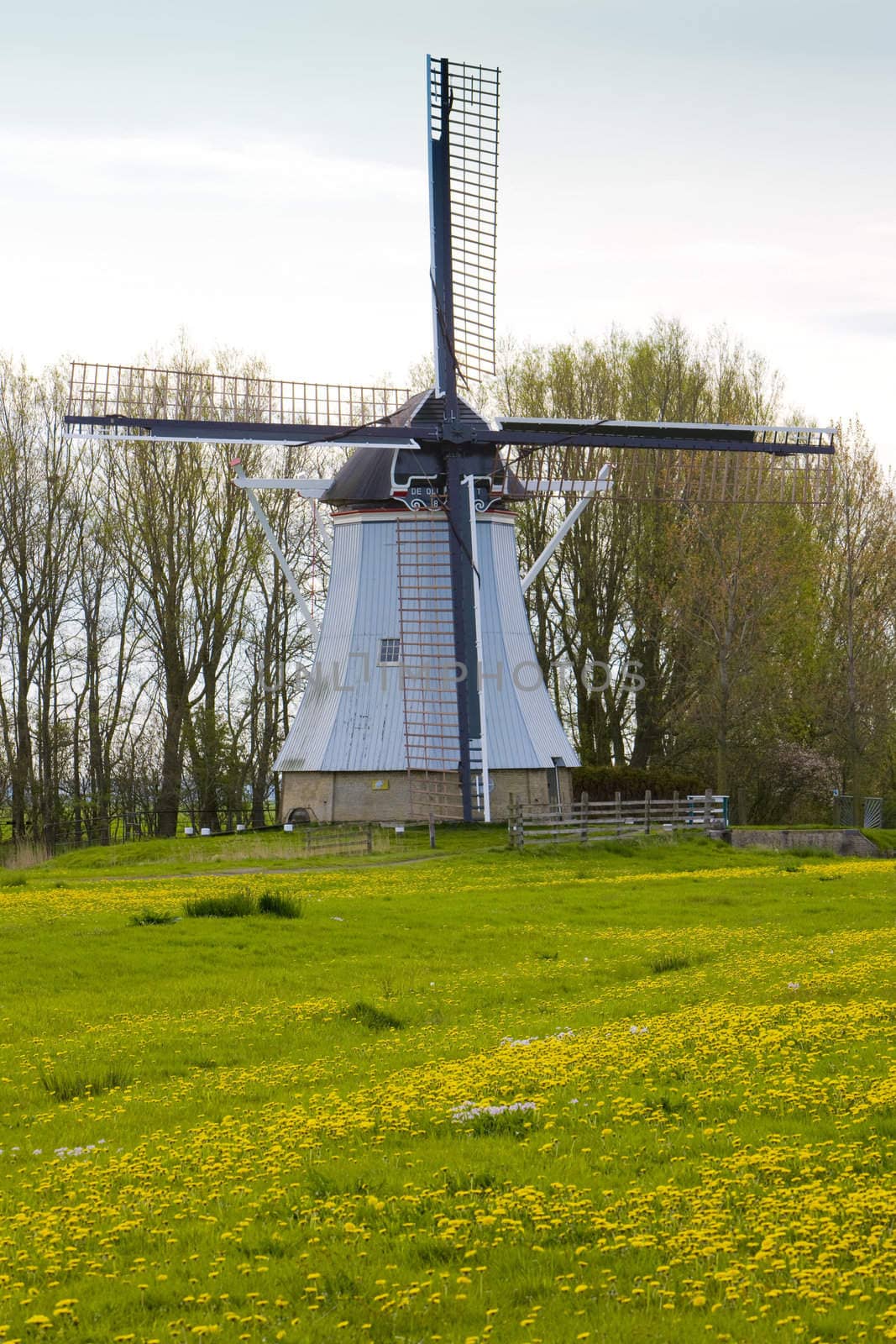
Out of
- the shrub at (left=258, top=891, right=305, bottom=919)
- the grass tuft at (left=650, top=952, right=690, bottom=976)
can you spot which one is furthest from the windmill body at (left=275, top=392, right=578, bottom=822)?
the grass tuft at (left=650, top=952, right=690, bottom=976)

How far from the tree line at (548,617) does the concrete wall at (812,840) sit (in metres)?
7.76

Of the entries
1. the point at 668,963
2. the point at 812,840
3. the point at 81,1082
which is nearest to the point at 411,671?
the point at 812,840

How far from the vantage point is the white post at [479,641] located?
43.3m

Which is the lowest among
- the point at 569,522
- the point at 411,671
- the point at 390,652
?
the point at 411,671

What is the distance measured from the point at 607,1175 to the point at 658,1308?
2.28 meters

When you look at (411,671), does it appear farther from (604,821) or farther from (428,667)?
(604,821)

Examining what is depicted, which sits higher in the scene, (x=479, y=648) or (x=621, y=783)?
(x=479, y=648)

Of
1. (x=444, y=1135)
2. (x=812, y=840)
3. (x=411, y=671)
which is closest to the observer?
(x=444, y=1135)

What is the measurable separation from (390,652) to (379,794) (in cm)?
430

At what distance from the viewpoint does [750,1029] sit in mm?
13844

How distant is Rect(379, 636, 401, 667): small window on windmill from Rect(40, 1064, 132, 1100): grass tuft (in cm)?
3225

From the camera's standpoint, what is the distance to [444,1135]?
1066 centimetres

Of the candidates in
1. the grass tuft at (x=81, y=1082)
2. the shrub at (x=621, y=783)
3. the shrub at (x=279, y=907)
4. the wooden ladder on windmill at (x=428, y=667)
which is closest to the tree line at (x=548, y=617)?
the shrub at (x=621, y=783)

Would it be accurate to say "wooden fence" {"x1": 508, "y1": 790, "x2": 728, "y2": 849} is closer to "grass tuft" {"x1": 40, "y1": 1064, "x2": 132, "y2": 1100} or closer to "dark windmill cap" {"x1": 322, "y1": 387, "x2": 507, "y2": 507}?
"dark windmill cap" {"x1": 322, "y1": 387, "x2": 507, "y2": 507}
